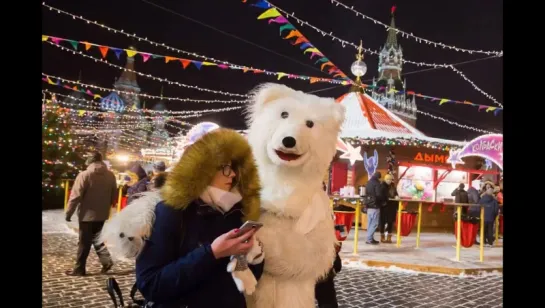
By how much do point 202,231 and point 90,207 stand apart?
4.93m

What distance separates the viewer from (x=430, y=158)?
14.1m

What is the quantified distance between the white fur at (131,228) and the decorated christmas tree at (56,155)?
51.6 feet

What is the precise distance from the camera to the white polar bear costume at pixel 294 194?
2.13 meters

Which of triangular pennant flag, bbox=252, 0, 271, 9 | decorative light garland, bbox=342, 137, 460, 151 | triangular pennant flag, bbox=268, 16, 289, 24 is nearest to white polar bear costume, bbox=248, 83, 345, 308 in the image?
triangular pennant flag, bbox=252, 0, 271, 9

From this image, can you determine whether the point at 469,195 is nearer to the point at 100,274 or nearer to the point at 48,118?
the point at 100,274

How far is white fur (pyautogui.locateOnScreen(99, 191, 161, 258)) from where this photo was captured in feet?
5.71

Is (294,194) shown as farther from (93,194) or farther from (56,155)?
(56,155)

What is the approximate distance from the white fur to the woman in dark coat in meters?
0.10

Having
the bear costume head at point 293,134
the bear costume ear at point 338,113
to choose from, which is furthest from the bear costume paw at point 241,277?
the bear costume ear at point 338,113

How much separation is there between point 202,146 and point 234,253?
19.4 inches

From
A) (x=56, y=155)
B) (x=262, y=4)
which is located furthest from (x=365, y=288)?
(x=56, y=155)

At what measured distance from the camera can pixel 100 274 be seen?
600cm
